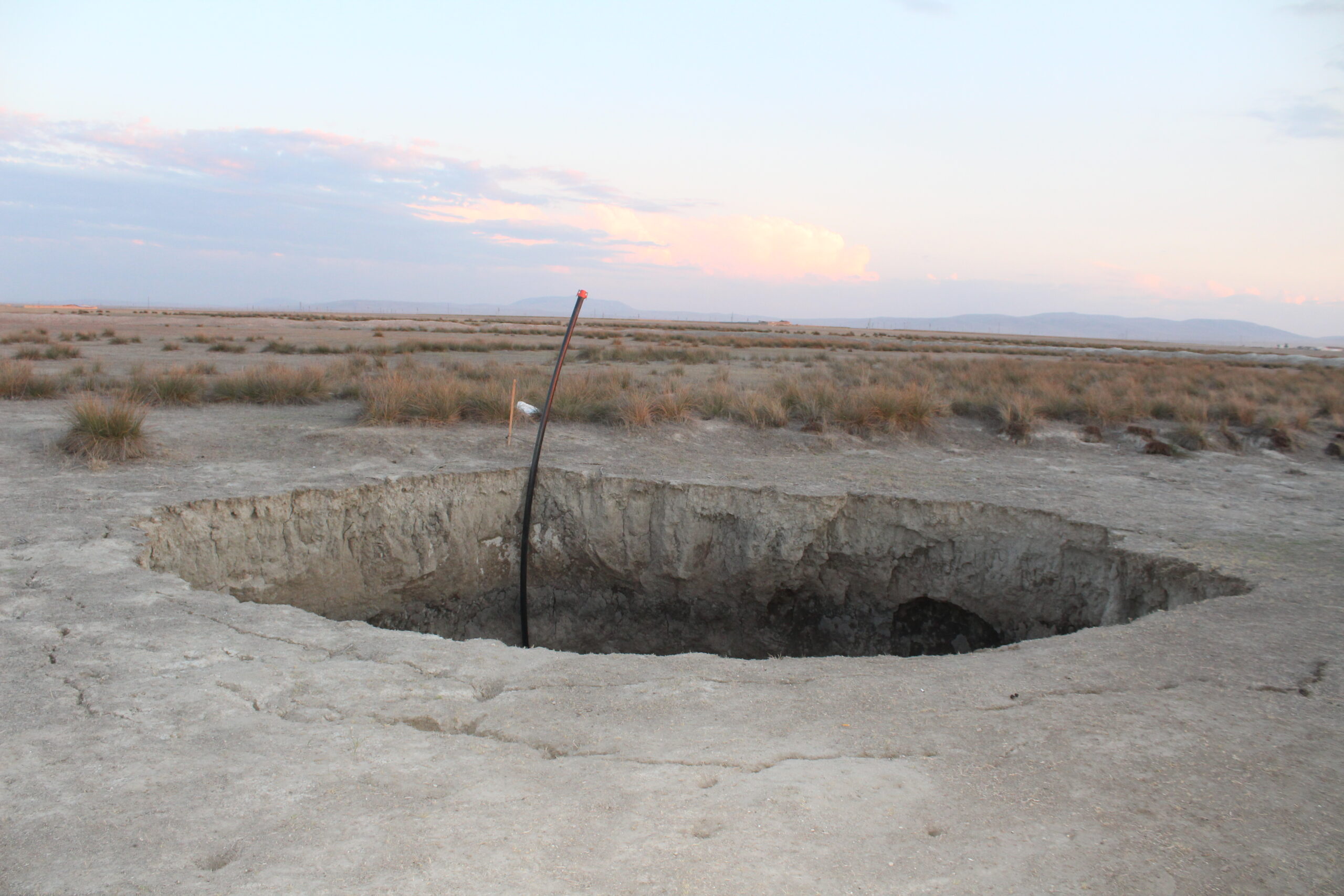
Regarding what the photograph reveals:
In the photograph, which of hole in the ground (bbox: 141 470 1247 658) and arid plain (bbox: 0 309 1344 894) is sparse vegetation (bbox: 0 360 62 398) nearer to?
arid plain (bbox: 0 309 1344 894)

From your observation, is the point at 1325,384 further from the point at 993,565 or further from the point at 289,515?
the point at 289,515

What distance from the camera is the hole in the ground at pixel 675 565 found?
22.2 feet

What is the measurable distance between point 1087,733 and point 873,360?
24430 millimetres

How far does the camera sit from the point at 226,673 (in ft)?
11.7

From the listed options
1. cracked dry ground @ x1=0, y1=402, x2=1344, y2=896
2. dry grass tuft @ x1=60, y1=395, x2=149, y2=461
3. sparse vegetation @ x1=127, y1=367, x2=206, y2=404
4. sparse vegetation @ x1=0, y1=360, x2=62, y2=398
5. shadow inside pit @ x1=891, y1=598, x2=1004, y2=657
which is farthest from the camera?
sparse vegetation @ x1=127, y1=367, x2=206, y2=404

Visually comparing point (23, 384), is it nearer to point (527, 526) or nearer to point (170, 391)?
point (170, 391)

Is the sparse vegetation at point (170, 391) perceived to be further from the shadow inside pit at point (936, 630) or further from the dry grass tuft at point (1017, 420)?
the dry grass tuft at point (1017, 420)

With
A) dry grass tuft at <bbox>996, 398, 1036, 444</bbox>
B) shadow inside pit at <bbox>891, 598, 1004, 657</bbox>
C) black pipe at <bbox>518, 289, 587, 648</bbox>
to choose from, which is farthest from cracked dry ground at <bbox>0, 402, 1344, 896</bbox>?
dry grass tuft at <bbox>996, 398, 1036, 444</bbox>

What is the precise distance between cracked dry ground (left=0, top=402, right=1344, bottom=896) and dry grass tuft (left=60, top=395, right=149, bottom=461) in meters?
2.31

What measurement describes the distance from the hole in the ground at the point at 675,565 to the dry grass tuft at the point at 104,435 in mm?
1979

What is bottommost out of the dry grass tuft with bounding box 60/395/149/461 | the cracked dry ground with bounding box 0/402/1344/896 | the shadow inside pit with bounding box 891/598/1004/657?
the shadow inside pit with bounding box 891/598/1004/657

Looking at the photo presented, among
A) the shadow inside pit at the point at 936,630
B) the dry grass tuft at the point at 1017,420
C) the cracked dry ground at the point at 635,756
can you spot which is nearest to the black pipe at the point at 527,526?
the cracked dry ground at the point at 635,756

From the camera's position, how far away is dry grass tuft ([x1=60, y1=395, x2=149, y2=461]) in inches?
292

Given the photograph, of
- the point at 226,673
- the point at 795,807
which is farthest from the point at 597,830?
the point at 226,673
